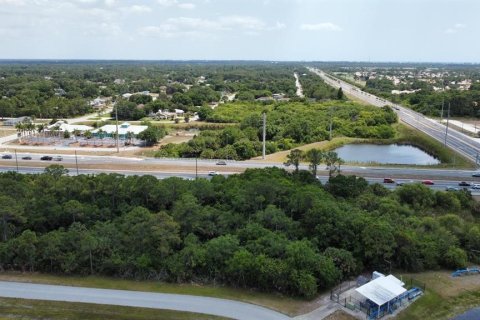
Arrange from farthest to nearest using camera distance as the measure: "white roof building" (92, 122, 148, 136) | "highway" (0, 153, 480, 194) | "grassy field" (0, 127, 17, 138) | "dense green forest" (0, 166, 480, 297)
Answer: "grassy field" (0, 127, 17, 138) < "white roof building" (92, 122, 148, 136) < "highway" (0, 153, 480, 194) < "dense green forest" (0, 166, 480, 297)

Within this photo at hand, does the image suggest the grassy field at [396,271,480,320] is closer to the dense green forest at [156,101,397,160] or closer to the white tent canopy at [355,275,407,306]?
the white tent canopy at [355,275,407,306]

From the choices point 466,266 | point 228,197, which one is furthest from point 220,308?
point 466,266

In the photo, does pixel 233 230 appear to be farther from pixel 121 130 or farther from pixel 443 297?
pixel 121 130


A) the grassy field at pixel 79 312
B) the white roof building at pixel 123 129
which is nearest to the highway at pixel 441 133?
the grassy field at pixel 79 312

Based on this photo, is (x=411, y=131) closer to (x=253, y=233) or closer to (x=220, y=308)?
(x=253, y=233)

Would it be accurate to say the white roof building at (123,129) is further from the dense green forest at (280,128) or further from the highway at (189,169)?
→ the highway at (189,169)

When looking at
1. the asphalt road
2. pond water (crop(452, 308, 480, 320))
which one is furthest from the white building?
pond water (crop(452, 308, 480, 320))
